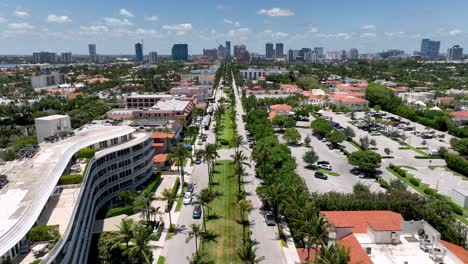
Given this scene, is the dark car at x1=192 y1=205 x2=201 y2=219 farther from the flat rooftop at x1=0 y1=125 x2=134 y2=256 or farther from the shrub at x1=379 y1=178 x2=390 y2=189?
the shrub at x1=379 y1=178 x2=390 y2=189

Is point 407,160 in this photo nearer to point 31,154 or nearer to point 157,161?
point 157,161

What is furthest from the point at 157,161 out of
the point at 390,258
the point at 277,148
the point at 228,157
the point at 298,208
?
the point at 390,258

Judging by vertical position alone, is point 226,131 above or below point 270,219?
above

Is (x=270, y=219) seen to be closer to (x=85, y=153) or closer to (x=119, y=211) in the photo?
(x=119, y=211)

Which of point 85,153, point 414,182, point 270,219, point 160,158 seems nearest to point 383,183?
point 414,182

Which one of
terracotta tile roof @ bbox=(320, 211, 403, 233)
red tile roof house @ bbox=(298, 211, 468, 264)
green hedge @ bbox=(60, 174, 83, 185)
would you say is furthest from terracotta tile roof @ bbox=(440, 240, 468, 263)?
green hedge @ bbox=(60, 174, 83, 185)

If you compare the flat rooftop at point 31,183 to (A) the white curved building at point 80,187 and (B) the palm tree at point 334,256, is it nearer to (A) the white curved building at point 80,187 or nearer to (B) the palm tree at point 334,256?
(A) the white curved building at point 80,187
